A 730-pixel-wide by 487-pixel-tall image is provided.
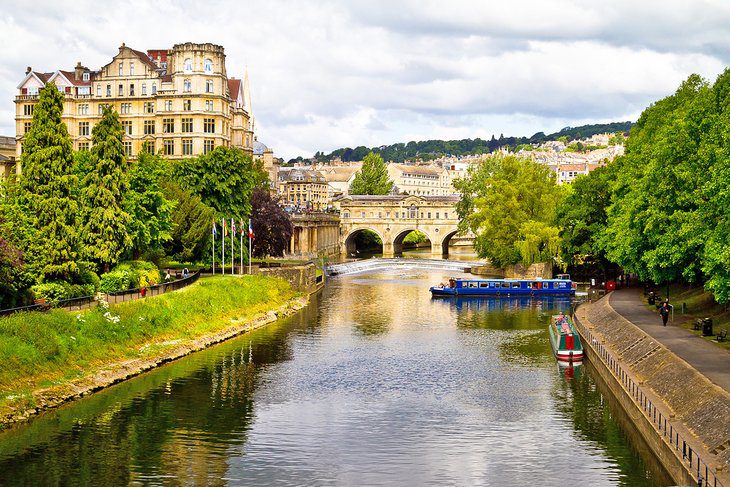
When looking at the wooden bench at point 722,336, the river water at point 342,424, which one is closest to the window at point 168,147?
the river water at point 342,424

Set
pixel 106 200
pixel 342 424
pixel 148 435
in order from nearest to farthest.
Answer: pixel 148 435 < pixel 342 424 < pixel 106 200

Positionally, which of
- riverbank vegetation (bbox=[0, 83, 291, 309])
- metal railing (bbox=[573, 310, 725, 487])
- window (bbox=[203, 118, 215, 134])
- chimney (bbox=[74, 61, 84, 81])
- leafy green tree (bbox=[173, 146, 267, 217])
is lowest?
metal railing (bbox=[573, 310, 725, 487])

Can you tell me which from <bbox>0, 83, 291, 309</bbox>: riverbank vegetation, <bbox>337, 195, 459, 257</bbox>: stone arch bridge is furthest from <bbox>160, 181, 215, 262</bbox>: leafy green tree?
<bbox>337, 195, 459, 257</bbox>: stone arch bridge

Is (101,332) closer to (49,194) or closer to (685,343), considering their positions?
(49,194)

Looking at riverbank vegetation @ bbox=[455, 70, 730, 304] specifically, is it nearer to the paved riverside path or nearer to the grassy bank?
the paved riverside path

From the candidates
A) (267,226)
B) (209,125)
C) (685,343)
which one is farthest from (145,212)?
(685,343)

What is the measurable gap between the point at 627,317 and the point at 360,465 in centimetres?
3080

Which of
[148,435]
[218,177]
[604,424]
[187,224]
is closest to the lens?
[148,435]

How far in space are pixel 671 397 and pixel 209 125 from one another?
2848 inches

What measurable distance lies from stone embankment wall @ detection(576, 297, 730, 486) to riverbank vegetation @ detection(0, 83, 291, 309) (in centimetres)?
3044

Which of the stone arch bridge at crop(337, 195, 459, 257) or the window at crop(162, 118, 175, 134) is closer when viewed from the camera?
the window at crop(162, 118, 175, 134)

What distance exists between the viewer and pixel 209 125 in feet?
329

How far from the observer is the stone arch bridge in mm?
165000

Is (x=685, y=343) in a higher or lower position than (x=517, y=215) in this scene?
lower
